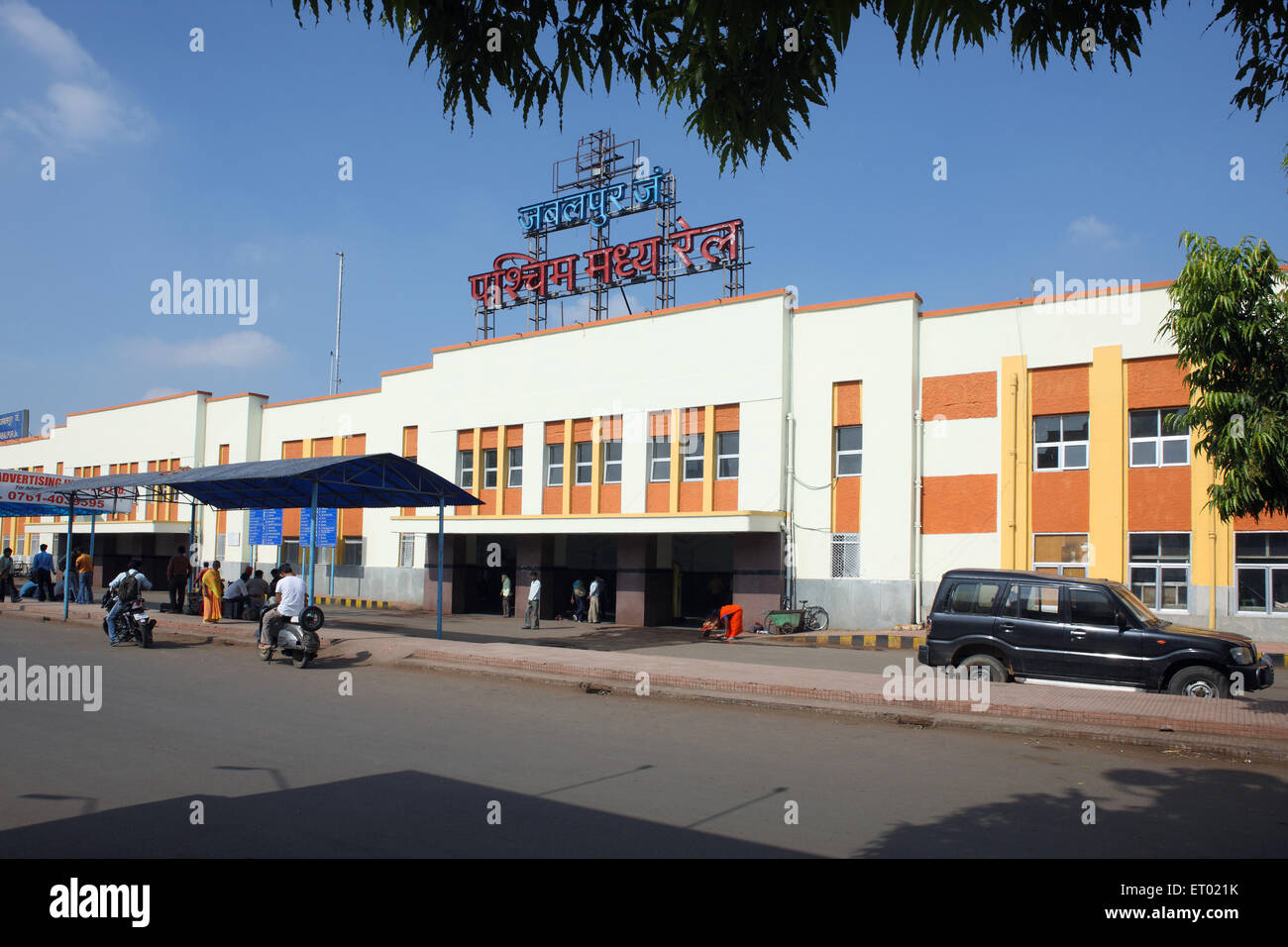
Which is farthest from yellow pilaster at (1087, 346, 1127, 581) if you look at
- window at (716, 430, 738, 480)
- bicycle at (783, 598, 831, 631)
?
window at (716, 430, 738, 480)

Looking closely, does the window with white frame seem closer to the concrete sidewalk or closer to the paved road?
the concrete sidewalk

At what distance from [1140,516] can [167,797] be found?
22.8m

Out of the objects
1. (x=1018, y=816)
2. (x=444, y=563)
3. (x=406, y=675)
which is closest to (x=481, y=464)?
(x=444, y=563)

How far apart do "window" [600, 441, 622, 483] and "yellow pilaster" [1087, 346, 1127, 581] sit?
46.4 ft

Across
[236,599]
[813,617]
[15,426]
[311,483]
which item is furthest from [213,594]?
[15,426]

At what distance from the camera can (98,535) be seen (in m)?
50.8

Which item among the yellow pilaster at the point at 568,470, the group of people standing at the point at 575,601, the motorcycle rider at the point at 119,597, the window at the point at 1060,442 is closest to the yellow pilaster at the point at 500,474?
the group of people standing at the point at 575,601

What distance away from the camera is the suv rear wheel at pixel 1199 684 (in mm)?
12164

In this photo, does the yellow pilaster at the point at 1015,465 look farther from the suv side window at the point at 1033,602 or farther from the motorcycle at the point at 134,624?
the motorcycle at the point at 134,624

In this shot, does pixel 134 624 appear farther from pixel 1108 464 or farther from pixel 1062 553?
pixel 1108 464

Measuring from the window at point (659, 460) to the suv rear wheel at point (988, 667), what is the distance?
1737 cm

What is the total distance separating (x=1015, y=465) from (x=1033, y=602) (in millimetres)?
12439
